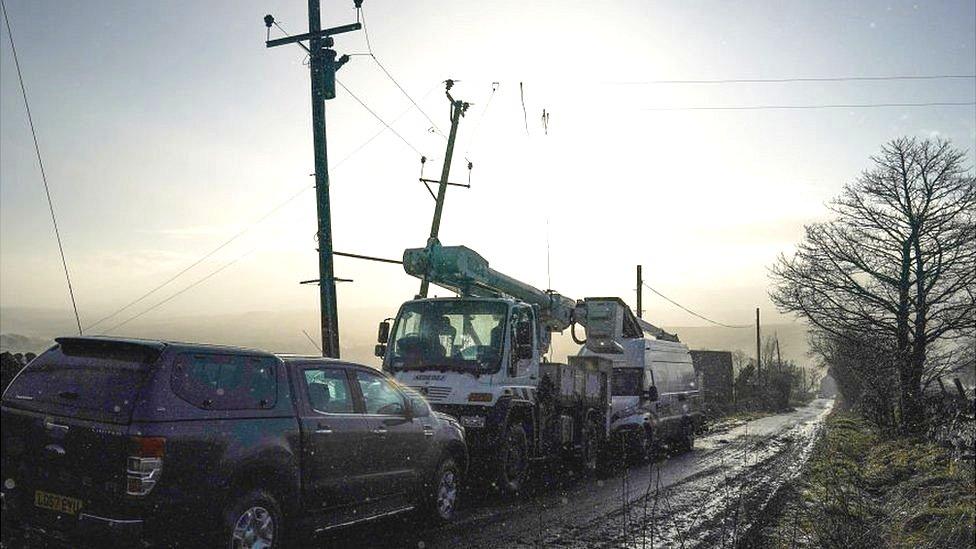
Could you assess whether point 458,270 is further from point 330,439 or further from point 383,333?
point 330,439

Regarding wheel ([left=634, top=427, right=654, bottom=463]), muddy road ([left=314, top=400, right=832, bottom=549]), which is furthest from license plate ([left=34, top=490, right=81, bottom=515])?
wheel ([left=634, top=427, right=654, bottom=463])

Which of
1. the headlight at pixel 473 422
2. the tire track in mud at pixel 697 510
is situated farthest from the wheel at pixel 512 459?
the tire track in mud at pixel 697 510

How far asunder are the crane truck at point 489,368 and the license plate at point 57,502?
5.97 metres

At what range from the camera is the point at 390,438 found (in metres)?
7.95

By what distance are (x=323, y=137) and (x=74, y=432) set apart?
32.8 feet

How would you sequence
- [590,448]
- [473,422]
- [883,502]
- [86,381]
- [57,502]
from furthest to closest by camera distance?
1. [590,448]
2. [883,502]
3. [473,422]
4. [86,381]
5. [57,502]

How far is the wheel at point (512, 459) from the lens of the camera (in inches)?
429

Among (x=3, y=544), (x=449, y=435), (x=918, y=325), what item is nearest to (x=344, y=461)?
(x=449, y=435)

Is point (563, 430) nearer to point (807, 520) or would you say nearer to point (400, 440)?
point (807, 520)

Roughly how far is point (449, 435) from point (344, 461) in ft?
6.90

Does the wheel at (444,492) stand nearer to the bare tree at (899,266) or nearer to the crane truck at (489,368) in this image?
the crane truck at (489,368)

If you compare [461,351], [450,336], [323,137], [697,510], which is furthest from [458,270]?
[697,510]

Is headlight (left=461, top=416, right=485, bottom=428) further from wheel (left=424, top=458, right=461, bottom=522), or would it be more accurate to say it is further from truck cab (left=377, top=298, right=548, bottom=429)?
wheel (left=424, top=458, right=461, bottom=522)

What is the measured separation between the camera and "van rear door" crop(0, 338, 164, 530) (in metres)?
5.45
